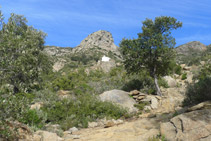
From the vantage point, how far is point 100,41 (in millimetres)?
115625

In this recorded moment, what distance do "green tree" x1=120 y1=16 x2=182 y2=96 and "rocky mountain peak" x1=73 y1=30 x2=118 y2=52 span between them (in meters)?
90.9

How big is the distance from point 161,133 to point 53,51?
104 metres

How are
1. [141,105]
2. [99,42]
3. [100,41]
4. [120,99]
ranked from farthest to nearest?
[100,41]
[99,42]
[120,99]
[141,105]

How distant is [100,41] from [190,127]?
112 m

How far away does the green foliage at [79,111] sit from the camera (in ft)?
35.0

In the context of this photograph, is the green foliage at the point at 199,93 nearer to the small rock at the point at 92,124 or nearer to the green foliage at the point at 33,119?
the small rock at the point at 92,124

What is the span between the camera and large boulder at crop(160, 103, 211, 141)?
16.8 ft

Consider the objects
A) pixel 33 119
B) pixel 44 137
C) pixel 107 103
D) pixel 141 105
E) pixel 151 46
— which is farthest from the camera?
pixel 151 46

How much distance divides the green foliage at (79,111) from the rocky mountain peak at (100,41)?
320 ft

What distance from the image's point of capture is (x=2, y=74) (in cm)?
602

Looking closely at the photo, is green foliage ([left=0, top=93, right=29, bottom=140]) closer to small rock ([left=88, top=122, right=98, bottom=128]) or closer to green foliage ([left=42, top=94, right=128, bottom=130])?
A: green foliage ([left=42, top=94, right=128, bottom=130])

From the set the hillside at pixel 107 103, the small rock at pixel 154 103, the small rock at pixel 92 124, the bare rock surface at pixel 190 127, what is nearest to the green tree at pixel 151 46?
the hillside at pixel 107 103

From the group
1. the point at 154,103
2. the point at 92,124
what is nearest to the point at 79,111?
the point at 92,124

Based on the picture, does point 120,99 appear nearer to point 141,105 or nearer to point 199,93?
point 141,105
